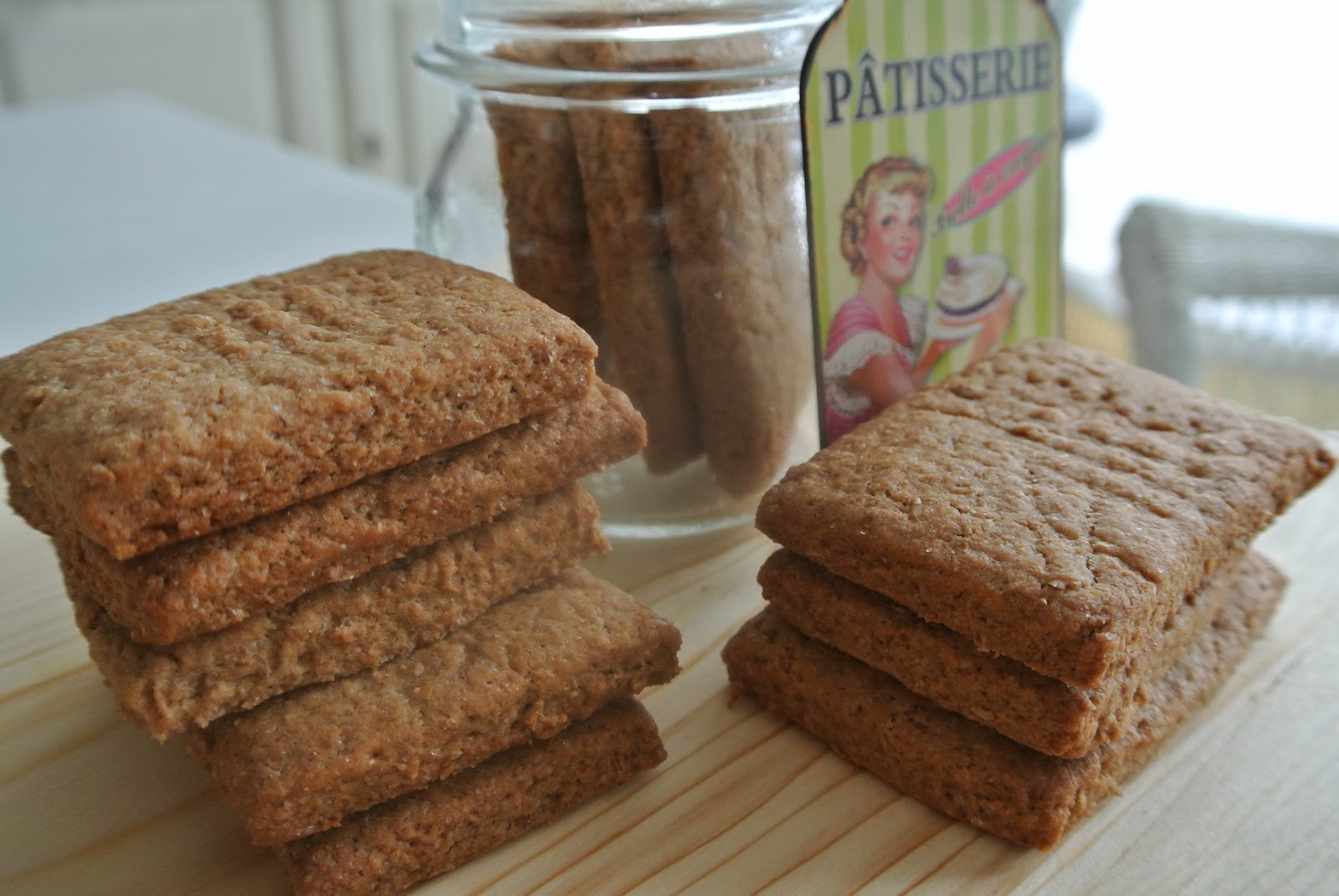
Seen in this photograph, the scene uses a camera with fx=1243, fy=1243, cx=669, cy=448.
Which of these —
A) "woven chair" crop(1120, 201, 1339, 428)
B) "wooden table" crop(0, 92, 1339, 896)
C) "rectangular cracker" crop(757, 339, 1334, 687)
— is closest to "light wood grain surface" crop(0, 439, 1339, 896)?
"wooden table" crop(0, 92, 1339, 896)

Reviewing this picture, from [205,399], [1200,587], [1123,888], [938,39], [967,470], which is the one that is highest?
[938,39]

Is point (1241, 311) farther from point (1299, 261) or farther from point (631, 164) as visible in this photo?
point (631, 164)

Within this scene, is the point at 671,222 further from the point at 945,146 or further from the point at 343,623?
the point at 343,623

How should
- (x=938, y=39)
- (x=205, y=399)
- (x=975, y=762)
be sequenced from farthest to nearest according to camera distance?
1. (x=938, y=39)
2. (x=975, y=762)
3. (x=205, y=399)

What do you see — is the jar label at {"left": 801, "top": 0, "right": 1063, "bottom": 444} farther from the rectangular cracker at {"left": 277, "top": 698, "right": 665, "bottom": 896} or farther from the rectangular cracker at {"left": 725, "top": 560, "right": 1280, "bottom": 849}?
the rectangular cracker at {"left": 277, "top": 698, "right": 665, "bottom": 896}

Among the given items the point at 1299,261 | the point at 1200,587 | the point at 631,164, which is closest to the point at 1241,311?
the point at 1299,261

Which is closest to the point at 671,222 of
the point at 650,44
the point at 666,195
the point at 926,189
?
the point at 666,195

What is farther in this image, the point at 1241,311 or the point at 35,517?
the point at 1241,311

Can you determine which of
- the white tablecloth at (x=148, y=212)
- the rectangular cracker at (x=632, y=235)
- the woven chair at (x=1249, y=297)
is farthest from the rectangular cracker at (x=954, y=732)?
the white tablecloth at (x=148, y=212)
